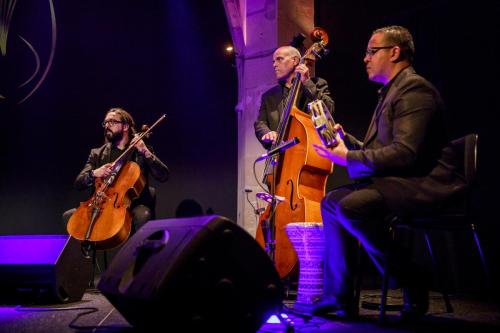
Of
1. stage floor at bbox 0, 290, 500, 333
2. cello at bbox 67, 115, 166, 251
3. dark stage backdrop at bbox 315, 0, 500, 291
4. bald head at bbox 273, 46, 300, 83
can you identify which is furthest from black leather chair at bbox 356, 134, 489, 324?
cello at bbox 67, 115, 166, 251

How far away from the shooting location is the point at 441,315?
2.79 m

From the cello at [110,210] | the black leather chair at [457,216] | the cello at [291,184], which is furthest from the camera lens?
the cello at [110,210]

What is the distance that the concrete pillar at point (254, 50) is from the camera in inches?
189

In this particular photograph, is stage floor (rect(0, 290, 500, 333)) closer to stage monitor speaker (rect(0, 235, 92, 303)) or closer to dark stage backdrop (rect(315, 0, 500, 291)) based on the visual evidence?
stage monitor speaker (rect(0, 235, 92, 303))

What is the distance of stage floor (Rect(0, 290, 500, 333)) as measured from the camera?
2359mm

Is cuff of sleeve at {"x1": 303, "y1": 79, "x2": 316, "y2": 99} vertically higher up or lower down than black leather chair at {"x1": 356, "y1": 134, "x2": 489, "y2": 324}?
higher up

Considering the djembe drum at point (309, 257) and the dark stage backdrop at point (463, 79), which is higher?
the dark stage backdrop at point (463, 79)

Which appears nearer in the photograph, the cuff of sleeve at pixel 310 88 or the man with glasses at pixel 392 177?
the man with glasses at pixel 392 177

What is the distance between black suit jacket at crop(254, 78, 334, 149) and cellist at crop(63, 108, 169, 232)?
1057 mm

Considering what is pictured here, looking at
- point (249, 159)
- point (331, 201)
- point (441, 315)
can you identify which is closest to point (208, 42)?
point (249, 159)

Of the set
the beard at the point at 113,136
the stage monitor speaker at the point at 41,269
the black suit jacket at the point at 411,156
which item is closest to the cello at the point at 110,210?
the stage monitor speaker at the point at 41,269

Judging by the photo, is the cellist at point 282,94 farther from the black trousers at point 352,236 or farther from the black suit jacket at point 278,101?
the black trousers at point 352,236

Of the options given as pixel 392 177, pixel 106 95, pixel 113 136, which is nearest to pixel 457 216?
pixel 392 177

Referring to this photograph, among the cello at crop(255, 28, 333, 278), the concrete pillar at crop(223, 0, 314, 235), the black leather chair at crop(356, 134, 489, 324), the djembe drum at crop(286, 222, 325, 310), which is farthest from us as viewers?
→ the concrete pillar at crop(223, 0, 314, 235)
